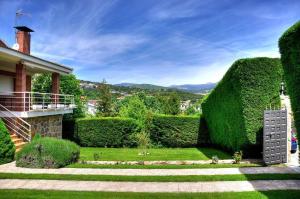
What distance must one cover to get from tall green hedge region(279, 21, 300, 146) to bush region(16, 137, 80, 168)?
30.9 ft

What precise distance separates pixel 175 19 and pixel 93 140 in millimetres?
14000

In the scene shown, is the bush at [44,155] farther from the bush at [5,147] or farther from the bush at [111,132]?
the bush at [111,132]

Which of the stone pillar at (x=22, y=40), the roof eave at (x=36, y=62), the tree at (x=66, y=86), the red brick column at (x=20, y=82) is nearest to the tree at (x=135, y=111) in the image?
the tree at (x=66, y=86)

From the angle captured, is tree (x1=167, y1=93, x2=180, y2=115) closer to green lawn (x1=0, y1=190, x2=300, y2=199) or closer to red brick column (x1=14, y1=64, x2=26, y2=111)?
red brick column (x1=14, y1=64, x2=26, y2=111)

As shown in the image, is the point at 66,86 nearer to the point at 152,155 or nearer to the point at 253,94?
the point at 152,155

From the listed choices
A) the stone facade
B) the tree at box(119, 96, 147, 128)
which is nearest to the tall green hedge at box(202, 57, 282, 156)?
the tree at box(119, 96, 147, 128)

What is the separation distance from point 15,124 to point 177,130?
11138mm

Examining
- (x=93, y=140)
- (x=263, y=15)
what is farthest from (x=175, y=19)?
(x=93, y=140)

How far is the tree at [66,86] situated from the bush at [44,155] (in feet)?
53.4

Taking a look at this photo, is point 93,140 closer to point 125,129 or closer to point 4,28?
point 125,129

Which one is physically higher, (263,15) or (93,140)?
(263,15)

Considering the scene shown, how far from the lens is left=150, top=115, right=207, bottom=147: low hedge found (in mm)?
23156

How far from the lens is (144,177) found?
1130cm

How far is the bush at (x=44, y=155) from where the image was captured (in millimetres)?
13164
